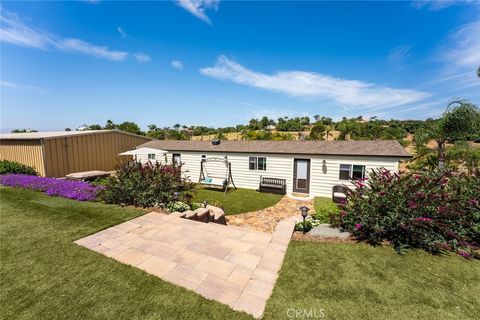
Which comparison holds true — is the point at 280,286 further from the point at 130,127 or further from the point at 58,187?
the point at 130,127

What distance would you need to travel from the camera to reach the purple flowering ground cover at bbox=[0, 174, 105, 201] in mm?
8855

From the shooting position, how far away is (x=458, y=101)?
12.8m

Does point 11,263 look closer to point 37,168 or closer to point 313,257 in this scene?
point 313,257

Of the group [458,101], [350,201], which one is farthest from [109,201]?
[458,101]

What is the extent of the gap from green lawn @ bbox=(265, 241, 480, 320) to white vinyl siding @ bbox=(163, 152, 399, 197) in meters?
7.41

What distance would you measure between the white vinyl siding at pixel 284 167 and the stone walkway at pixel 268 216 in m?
1.85

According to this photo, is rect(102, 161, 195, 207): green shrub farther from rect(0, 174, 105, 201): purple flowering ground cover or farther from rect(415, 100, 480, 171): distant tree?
rect(415, 100, 480, 171): distant tree

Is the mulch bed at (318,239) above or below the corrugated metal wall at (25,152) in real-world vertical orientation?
below

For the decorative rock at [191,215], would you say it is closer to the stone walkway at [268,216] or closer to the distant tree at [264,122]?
the stone walkway at [268,216]

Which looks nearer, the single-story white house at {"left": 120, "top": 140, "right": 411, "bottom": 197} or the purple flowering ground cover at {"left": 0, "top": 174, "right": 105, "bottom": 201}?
the purple flowering ground cover at {"left": 0, "top": 174, "right": 105, "bottom": 201}

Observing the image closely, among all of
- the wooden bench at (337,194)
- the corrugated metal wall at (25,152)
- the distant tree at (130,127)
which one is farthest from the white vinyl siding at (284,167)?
the distant tree at (130,127)

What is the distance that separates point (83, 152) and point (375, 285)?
17.6m

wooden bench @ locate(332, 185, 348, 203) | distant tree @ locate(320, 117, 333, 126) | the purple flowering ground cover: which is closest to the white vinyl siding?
wooden bench @ locate(332, 185, 348, 203)

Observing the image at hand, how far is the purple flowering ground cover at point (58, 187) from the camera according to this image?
885 cm
